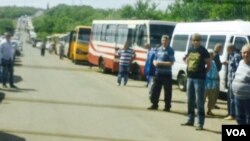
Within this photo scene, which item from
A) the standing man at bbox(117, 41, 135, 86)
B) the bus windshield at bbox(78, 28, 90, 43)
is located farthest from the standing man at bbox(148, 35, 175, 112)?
the bus windshield at bbox(78, 28, 90, 43)

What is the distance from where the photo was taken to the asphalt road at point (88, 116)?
21.7ft

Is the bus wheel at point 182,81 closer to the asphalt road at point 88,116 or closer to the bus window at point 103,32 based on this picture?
the asphalt road at point 88,116

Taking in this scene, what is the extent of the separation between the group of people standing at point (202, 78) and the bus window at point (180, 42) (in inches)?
84.2

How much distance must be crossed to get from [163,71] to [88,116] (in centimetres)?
138

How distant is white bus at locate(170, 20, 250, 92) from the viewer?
10.3 m

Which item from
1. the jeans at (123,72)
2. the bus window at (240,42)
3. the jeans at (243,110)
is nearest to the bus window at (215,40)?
the bus window at (240,42)

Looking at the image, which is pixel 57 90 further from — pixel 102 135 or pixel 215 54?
pixel 102 135

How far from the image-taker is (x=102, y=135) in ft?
21.5

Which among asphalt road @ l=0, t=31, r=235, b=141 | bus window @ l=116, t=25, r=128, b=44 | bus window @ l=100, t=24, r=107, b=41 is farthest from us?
bus window @ l=100, t=24, r=107, b=41

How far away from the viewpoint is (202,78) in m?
7.39

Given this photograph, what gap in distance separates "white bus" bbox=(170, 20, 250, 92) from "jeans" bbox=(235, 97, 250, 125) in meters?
2.93

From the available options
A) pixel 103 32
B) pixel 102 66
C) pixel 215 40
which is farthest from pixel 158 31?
pixel 102 66

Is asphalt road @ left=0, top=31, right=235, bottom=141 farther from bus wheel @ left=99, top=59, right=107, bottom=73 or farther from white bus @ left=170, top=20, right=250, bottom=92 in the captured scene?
bus wheel @ left=99, top=59, right=107, bottom=73

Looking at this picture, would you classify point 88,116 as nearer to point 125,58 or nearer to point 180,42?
point 125,58
